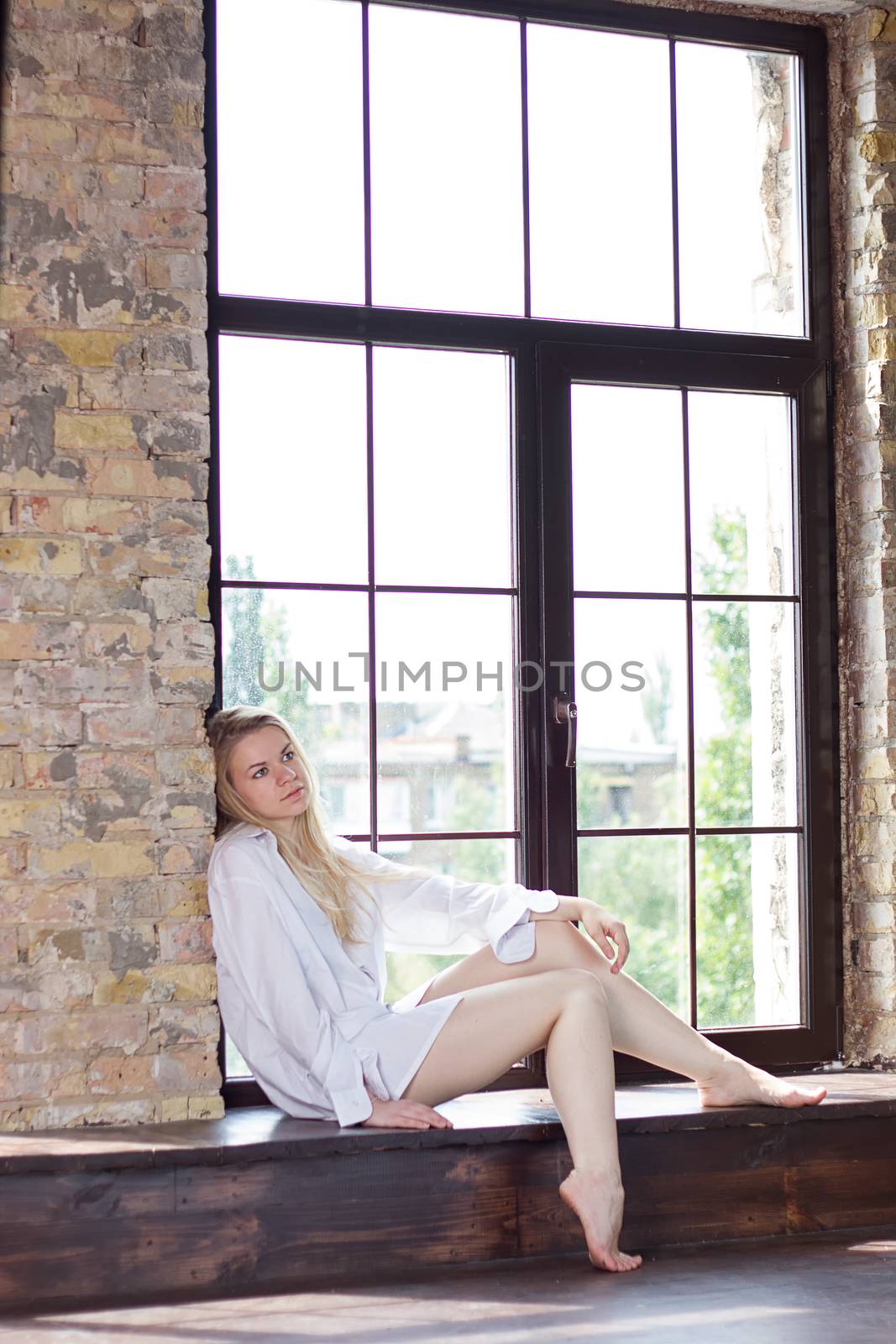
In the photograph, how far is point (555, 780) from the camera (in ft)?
11.5

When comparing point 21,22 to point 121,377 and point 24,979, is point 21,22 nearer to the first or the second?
point 121,377

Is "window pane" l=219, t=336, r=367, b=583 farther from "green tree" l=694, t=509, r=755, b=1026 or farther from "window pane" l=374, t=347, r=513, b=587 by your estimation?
"green tree" l=694, t=509, r=755, b=1026

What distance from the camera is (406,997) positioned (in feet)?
10.7

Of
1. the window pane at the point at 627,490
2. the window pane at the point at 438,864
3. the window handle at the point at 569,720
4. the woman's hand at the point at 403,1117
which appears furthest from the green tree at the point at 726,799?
the woman's hand at the point at 403,1117

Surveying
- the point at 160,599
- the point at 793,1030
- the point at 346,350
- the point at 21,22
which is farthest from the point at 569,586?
Answer: the point at 21,22

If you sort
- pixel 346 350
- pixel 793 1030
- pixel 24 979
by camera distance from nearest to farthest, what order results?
pixel 24 979
pixel 346 350
pixel 793 1030

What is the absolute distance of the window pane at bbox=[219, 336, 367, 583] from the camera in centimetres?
333

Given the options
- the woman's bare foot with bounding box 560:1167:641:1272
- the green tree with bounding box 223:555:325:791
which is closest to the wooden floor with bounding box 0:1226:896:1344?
the woman's bare foot with bounding box 560:1167:641:1272

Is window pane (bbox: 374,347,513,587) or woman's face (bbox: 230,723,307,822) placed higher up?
window pane (bbox: 374,347,513,587)

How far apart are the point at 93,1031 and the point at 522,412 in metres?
1.90

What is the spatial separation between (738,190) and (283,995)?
258 centimetres

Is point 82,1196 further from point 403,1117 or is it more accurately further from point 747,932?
point 747,932

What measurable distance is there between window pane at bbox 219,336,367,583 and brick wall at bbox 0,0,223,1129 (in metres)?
0.28

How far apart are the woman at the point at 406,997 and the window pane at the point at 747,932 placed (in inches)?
19.4
